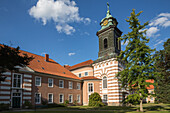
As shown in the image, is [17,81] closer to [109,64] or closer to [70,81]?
[70,81]

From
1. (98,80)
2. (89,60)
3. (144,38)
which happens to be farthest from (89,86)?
(144,38)

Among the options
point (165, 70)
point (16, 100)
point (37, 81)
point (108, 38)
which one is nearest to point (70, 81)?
point (37, 81)

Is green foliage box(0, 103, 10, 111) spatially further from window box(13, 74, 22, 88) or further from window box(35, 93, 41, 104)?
window box(35, 93, 41, 104)

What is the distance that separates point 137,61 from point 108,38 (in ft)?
53.7

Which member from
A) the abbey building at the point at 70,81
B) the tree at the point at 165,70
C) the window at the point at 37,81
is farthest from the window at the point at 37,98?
the tree at the point at 165,70

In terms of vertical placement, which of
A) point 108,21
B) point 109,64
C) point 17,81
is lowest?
point 17,81

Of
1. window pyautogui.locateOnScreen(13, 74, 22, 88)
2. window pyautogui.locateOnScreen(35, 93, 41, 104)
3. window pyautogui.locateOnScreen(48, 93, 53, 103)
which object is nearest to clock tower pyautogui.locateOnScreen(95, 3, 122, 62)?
window pyautogui.locateOnScreen(48, 93, 53, 103)

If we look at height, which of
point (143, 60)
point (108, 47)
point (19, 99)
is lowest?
point (19, 99)

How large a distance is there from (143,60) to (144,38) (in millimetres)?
3019

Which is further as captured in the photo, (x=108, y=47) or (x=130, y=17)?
(x=108, y=47)

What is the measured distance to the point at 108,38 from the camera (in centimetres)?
3525

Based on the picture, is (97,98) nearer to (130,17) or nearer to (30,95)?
(30,95)

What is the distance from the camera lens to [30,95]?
2391 centimetres

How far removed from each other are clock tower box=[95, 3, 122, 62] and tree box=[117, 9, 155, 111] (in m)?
12.0
